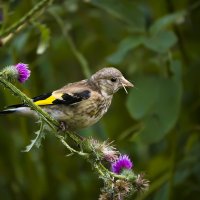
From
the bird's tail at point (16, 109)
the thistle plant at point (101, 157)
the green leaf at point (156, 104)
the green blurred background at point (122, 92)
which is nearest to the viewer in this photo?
the thistle plant at point (101, 157)

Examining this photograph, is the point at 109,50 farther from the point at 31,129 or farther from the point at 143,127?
the point at 143,127

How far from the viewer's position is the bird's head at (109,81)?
9.16 ft

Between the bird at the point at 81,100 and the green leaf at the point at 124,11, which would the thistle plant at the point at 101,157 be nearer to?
the bird at the point at 81,100

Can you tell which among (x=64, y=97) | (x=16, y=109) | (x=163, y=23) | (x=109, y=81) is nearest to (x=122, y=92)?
(x=163, y=23)

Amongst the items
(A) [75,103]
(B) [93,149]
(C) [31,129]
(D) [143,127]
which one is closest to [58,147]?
(C) [31,129]

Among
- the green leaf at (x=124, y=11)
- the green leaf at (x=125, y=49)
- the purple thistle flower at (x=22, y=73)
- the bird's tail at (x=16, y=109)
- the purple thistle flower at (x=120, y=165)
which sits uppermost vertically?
the green leaf at (x=124, y=11)

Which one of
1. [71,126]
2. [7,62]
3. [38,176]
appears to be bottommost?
[71,126]

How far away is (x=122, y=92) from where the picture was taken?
4.23m

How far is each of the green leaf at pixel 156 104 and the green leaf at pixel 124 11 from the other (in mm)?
280

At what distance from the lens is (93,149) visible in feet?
7.45

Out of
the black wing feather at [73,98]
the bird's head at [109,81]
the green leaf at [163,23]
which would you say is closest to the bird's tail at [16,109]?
the black wing feather at [73,98]

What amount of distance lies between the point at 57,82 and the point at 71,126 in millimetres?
1770

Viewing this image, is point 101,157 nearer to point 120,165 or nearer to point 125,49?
point 120,165

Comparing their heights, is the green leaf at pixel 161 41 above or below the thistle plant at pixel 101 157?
above
